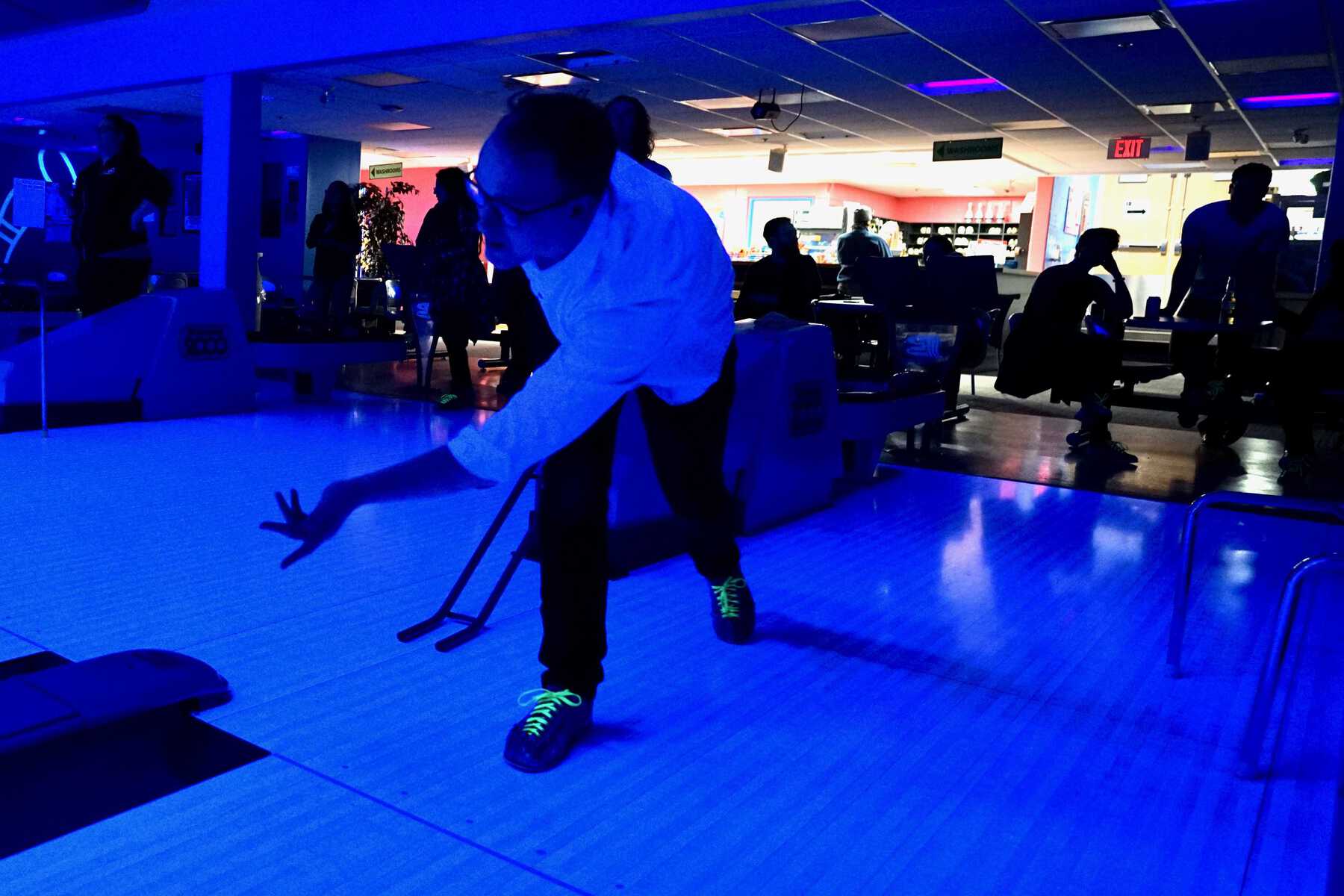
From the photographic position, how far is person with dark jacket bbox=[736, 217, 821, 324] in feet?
19.0

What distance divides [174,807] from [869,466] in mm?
3343

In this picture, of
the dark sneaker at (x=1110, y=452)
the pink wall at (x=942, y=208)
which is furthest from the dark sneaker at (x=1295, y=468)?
the pink wall at (x=942, y=208)

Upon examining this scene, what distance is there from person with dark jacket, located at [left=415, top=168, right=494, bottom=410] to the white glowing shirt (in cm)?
457

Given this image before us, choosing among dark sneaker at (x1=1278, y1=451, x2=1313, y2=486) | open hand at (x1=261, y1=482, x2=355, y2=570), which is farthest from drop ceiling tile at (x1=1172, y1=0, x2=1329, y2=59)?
open hand at (x1=261, y1=482, x2=355, y2=570)

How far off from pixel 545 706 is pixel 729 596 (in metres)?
0.70

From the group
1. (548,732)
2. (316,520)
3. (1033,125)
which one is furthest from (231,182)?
(1033,125)

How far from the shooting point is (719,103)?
10312 millimetres

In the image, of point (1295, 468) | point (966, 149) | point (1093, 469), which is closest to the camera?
point (1093, 469)

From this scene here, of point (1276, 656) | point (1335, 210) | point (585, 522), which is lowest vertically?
point (1276, 656)

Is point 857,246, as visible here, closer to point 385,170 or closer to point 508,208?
point 508,208

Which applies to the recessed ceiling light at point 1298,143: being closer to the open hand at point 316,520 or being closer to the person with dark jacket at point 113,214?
the person with dark jacket at point 113,214

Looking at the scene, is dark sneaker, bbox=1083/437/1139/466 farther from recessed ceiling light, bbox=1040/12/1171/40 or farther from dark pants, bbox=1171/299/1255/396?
recessed ceiling light, bbox=1040/12/1171/40

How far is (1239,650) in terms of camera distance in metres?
2.57

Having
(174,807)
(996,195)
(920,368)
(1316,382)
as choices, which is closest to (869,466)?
(920,368)
